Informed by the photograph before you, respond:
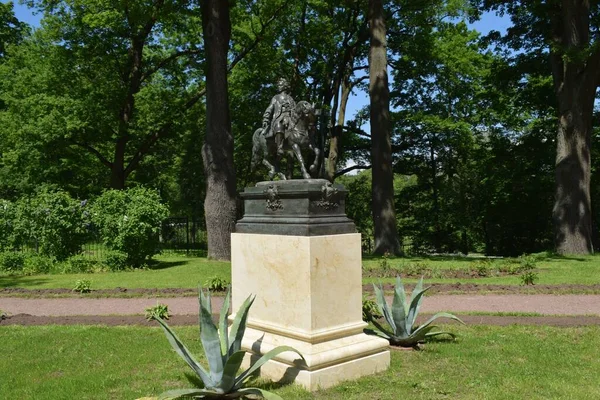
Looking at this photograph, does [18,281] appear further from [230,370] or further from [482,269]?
[482,269]

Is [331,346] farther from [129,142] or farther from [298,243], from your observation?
[129,142]

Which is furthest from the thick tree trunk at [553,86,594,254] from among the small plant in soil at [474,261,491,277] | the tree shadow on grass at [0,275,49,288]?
the tree shadow on grass at [0,275,49,288]

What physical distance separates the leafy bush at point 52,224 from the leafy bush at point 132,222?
2.75 feet

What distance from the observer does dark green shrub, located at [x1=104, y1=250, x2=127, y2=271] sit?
15008 mm

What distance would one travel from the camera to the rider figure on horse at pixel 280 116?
18.8 feet

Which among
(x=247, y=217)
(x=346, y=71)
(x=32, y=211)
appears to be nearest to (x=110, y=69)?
(x=32, y=211)

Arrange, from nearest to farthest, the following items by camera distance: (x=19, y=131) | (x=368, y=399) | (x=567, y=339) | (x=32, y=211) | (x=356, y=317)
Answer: (x=368, y=399) → (x=356, y=317) → (x=567, y=339) → (x=32, y=211) → (x=19, y=131)

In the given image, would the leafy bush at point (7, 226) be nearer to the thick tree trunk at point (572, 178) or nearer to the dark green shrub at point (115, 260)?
the dark green shrub at point (115, 260)

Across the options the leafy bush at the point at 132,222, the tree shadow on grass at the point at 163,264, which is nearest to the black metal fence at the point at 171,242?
the leafy bush at the point at 132,222

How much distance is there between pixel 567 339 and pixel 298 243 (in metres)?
3.95

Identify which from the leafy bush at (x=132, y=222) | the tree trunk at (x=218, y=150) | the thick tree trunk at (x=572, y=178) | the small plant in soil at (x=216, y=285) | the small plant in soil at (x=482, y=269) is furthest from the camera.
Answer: the thick tree trunk at (x=572, y=178)

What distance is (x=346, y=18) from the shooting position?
84.4 ft

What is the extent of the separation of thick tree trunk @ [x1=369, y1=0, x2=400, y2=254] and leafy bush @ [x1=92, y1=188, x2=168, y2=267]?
726 cm

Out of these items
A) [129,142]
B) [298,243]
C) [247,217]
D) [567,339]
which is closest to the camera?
[298,243]
